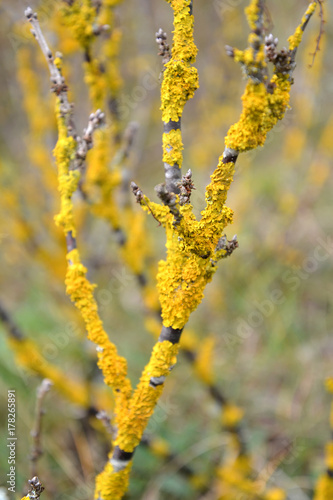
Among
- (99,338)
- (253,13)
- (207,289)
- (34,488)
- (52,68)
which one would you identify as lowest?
(34,488)

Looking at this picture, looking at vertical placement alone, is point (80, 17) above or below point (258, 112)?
above

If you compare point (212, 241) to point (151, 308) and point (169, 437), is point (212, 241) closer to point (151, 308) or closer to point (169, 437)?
point (151, 308)

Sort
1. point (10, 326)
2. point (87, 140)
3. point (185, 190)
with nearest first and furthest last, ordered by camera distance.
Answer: point (185, 190) < point (87, 140) < point (10, 326)

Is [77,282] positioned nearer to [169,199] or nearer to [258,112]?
[169,199]

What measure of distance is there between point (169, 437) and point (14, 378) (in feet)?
3.34

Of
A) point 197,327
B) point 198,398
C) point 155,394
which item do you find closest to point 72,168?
point 155,394

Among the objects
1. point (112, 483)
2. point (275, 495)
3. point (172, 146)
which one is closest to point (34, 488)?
point (112, 483)

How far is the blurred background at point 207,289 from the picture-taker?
2.35m

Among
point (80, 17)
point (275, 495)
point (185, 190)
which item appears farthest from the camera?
point (275, 495)

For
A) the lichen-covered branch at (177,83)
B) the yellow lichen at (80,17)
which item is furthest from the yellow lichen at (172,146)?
the yellow lichen at (80,17)

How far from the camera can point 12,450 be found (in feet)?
7.02

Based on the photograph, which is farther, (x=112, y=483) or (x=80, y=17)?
(x=80, y=17)

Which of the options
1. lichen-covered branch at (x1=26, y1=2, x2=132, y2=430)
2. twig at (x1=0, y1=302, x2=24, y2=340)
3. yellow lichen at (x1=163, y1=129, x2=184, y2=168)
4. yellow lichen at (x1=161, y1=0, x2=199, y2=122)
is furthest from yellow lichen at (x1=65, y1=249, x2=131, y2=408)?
twig at (x1=0, y1=302, x2=24, y2=340)

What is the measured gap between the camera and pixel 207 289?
4023 millimetres
